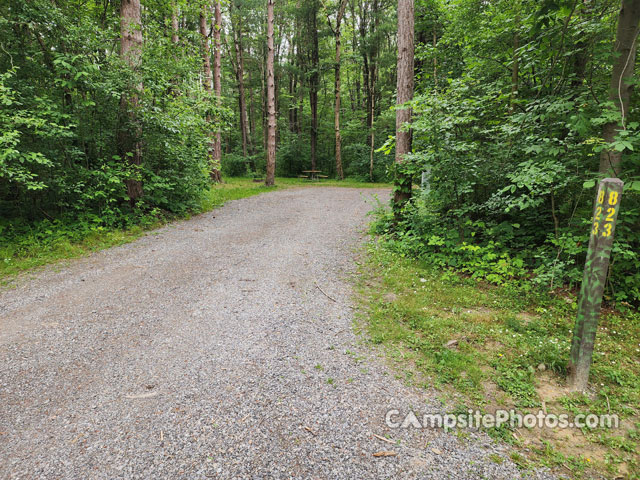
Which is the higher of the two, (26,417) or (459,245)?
(459,245)

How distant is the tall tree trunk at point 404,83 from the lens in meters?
6.01

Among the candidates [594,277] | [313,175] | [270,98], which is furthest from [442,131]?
[313,175]

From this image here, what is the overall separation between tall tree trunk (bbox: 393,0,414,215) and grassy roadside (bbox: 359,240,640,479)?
235 centimetres

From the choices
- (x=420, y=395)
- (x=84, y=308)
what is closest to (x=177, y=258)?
(x=84, y=308)

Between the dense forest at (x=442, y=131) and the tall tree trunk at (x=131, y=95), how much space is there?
31 mm

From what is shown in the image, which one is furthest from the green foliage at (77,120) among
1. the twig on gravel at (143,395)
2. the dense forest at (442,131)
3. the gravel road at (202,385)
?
the twig on gravel at (143,395)

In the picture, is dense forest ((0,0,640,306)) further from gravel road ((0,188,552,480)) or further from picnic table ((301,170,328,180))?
picnic table ((301,170,328,180))

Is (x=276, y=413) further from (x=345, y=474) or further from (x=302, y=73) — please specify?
(x=302, y=73)

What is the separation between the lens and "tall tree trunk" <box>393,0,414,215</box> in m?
6.01

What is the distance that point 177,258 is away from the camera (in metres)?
5.35

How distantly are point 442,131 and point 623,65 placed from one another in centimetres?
208

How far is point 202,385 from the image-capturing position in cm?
245

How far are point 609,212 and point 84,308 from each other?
5.17m

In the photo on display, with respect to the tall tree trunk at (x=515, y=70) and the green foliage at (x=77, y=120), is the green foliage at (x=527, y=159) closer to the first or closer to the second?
the tall tree trunk at (x=515, y=70)
